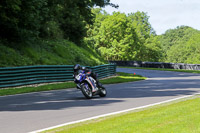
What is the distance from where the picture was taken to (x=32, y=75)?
19094mm

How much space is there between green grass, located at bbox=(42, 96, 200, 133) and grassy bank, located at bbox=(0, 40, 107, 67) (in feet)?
44.5

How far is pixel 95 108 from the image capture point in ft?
32.4

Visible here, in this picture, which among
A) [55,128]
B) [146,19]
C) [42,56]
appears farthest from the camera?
[146,19]

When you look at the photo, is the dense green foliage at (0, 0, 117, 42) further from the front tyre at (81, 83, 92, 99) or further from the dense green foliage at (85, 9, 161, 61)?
the dense green foliage at (85, 9, 161, 61)

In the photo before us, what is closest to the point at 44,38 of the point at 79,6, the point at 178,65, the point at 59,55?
the point at 59,55

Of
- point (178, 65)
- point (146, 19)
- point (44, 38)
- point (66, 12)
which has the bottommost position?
point (178, 65)

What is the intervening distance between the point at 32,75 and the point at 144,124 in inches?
527

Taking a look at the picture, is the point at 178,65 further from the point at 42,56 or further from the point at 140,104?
the point at 140,104

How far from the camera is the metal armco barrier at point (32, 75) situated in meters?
17.5

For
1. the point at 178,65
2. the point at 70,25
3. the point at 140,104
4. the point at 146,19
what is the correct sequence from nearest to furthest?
the point at 140,104, the point at 70,25, the point at 178,65, the point at 146,19

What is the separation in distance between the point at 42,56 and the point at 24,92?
9.59m

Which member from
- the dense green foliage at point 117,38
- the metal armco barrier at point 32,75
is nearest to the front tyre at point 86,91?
the metal armco barrier at point 32,75

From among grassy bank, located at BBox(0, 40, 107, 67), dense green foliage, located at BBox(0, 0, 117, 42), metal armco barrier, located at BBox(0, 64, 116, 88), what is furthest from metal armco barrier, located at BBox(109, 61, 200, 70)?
metal armco barrier, located at BBox(0, 64, 116, 88)

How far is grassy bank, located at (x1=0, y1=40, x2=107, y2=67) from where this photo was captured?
2116 cm
